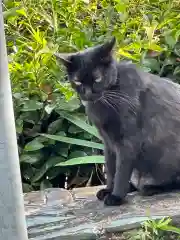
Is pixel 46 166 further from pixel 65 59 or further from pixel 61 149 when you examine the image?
pixel 65 59

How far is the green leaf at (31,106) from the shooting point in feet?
14.7

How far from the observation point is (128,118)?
11.0 ft

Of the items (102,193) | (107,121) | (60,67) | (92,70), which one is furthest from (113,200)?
(60,67)

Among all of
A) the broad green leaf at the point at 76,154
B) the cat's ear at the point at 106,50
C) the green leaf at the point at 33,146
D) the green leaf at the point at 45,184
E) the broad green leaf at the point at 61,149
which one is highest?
the cat's ear at the point at 106,50

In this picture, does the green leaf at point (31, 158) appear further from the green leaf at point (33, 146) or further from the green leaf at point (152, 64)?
the green leaf at point (152, 64)

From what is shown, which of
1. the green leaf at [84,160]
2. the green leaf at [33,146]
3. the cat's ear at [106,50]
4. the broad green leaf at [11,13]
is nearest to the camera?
the cat's ear at [106,50]

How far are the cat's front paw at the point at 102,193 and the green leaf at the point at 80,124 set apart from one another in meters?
0.68

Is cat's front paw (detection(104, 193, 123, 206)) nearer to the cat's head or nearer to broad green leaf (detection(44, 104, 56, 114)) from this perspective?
the cat's head

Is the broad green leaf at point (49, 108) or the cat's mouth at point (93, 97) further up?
the cat's mouth at point (93, 97)

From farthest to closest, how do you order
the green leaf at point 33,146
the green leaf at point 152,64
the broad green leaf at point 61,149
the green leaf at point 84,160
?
the green leaf at point 152,64 → the broad green leaf at point 61,149 → the green leaf at point 33,146 → the green leaf at point 84,160

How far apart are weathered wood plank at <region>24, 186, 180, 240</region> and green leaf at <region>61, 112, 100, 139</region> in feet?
1.93

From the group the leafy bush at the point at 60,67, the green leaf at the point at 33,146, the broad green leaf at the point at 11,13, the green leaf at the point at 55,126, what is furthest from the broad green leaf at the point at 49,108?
the broad green leaf at the point at 11,13

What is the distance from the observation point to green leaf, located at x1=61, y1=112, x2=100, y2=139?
14.1ft

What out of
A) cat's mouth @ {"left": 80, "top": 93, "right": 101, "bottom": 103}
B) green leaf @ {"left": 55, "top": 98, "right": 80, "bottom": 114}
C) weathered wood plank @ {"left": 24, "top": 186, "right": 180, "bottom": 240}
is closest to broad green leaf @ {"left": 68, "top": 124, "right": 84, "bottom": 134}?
green leaf @ {"left": 55, "top": 98, "right": 80, "bottom": 114}
